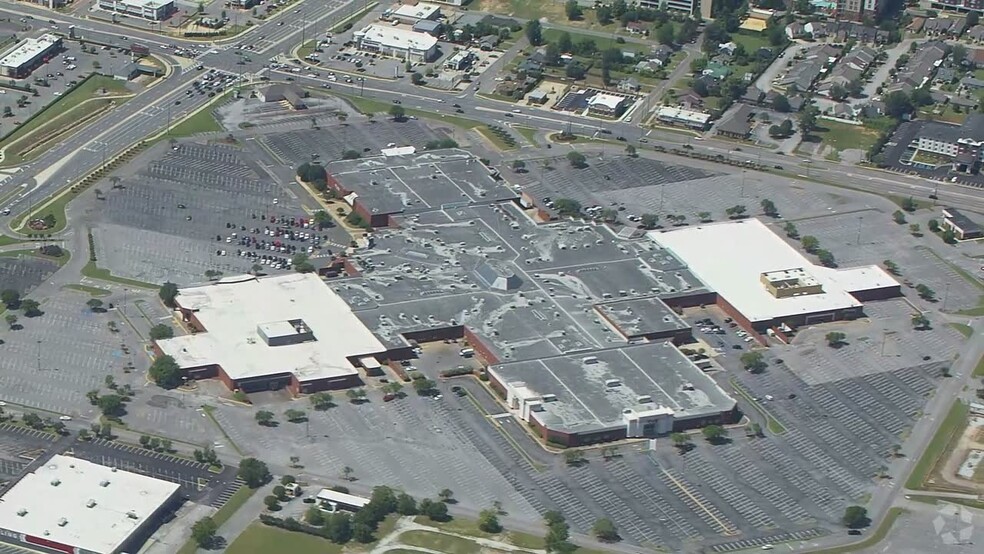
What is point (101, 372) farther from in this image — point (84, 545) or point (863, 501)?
point (863, 501)

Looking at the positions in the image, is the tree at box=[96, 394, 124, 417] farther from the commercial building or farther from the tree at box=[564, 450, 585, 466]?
the tree at box=[564, 450, 585, 466]

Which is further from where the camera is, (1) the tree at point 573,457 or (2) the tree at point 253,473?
(1) the tree at point 573,457

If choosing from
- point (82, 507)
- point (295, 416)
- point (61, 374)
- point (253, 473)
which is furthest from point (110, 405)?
point (253, 473)

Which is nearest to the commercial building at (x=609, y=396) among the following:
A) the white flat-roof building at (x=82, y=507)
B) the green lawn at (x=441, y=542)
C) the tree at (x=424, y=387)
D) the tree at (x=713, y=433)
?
the tree at (x=713, y=433)

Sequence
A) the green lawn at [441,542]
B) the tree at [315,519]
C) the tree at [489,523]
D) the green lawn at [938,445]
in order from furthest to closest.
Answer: the green lawn at [938,445], the tree at [489,523], the tree at [315,519], the green lawn at [441,542]

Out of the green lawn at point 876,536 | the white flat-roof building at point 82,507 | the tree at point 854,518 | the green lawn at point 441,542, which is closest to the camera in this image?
the white flat-roof building at point 82,507

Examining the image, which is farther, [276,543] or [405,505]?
[405,505]

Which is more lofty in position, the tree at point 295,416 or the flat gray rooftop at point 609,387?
the tree at point 295,416

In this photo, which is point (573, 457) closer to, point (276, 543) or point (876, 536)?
point (876, 536)

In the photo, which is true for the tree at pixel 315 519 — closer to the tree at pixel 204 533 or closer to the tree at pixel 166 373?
the tree at pixel 204 533
